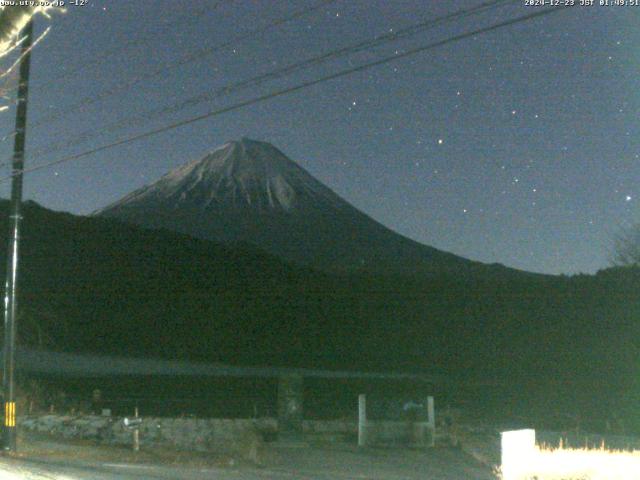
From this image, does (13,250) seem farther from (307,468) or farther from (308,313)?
(308,313)

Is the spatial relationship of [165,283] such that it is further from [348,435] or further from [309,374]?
[348,435]

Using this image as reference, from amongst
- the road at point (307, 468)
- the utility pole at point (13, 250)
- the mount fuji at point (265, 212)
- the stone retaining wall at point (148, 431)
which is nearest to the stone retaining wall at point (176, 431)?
the stone retaining wall at point (148, 431)

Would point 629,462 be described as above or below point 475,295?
below

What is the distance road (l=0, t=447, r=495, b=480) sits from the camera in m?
12.9

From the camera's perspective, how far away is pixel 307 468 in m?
16.0

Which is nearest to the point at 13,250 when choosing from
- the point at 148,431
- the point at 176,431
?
the point at 148,431

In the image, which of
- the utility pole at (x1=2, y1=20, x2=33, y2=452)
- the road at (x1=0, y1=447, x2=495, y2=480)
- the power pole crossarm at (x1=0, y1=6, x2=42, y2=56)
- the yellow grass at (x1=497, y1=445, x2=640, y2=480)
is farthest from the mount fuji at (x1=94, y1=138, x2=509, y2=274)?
the power pole crossarm at (x1=0, y1=6, x2=42, y2=56)

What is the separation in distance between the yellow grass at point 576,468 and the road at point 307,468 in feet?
4.83

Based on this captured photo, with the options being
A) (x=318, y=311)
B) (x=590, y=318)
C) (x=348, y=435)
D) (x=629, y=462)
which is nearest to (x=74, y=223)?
(x=318, y=311)

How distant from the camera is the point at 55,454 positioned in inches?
626

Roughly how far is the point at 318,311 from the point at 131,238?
16.2 metres

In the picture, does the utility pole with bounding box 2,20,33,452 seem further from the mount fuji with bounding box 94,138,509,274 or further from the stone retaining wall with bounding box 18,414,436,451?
the mount fuji with bounding box 94,138,509,274

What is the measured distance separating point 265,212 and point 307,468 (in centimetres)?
10686

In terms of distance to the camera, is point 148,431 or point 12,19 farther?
point 148,431
